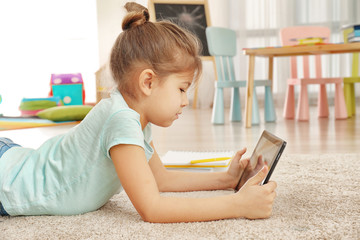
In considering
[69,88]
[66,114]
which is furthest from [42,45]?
[66,114]

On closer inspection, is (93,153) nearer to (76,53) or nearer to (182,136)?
(182,136)

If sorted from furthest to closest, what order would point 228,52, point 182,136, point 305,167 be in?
point 228,52 → point 182,136 → point 305,167

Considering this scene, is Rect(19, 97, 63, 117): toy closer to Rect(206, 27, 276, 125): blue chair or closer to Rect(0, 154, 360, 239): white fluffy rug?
Rect(206, 27, 276, 125): blue chair

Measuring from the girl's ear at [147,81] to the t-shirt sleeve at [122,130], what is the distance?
5 cm

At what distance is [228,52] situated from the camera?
3.13 metres

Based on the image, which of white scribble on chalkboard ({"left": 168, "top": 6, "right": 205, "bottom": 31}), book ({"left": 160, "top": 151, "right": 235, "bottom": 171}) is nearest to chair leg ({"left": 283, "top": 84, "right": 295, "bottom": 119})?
white scribble on chalkboard ({"left": 168, "top": 6, "right": 205, "bottom": 31})

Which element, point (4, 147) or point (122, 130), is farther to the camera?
point (4, 147)

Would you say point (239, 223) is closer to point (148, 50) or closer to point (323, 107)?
point (148, 50)

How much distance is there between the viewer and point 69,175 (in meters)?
0.93

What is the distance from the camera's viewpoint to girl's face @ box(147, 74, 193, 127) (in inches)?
35.4

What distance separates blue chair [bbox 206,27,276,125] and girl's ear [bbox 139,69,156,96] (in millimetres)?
2030

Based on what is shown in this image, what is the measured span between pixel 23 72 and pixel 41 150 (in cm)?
425

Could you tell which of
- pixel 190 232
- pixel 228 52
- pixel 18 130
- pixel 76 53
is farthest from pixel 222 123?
pixel 76 53

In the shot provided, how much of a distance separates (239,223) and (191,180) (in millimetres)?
311
